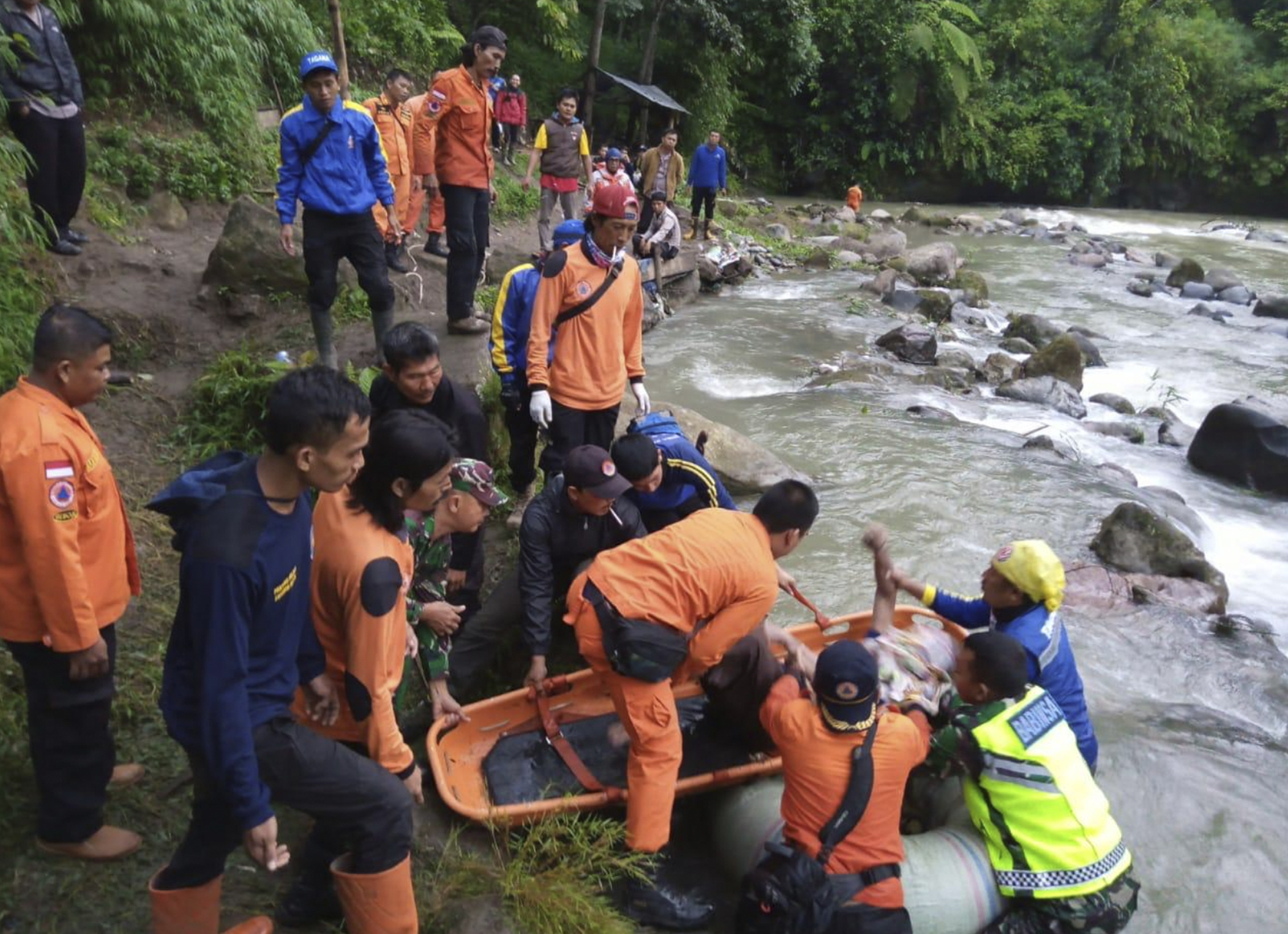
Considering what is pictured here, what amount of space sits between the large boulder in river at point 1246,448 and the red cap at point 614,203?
7.44m

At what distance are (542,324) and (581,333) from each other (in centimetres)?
21

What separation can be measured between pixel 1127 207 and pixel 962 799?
36.3 meters

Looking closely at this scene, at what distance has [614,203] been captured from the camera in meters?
4.45

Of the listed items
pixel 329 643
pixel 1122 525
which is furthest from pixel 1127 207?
pixel 329 643

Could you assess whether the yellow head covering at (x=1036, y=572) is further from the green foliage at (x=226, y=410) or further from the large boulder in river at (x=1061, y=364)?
the large boulder in river at (x=1061, y=364)

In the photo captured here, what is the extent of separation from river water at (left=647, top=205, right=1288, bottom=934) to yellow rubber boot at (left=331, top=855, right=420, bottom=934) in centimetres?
300

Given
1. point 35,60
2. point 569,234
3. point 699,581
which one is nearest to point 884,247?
point 569,234

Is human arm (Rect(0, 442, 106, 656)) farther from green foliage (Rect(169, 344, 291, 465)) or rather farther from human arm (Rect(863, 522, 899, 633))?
human arm (Rect(863, 522, 899, 633))

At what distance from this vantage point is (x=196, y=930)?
7.96 feet

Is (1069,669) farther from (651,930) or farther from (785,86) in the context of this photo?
(785,86)

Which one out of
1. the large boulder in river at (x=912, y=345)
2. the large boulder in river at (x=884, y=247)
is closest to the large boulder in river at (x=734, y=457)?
the large boulder in river at (x=912, y=345)

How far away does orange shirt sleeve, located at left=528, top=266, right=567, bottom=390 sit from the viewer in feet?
15.1

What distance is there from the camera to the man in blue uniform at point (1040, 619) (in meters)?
3.79

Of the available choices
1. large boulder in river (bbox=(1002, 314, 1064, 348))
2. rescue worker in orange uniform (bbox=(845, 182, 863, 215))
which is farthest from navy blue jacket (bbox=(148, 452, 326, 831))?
rescue worker in orange uniform (bbox=(845, 182, 863, 215))
